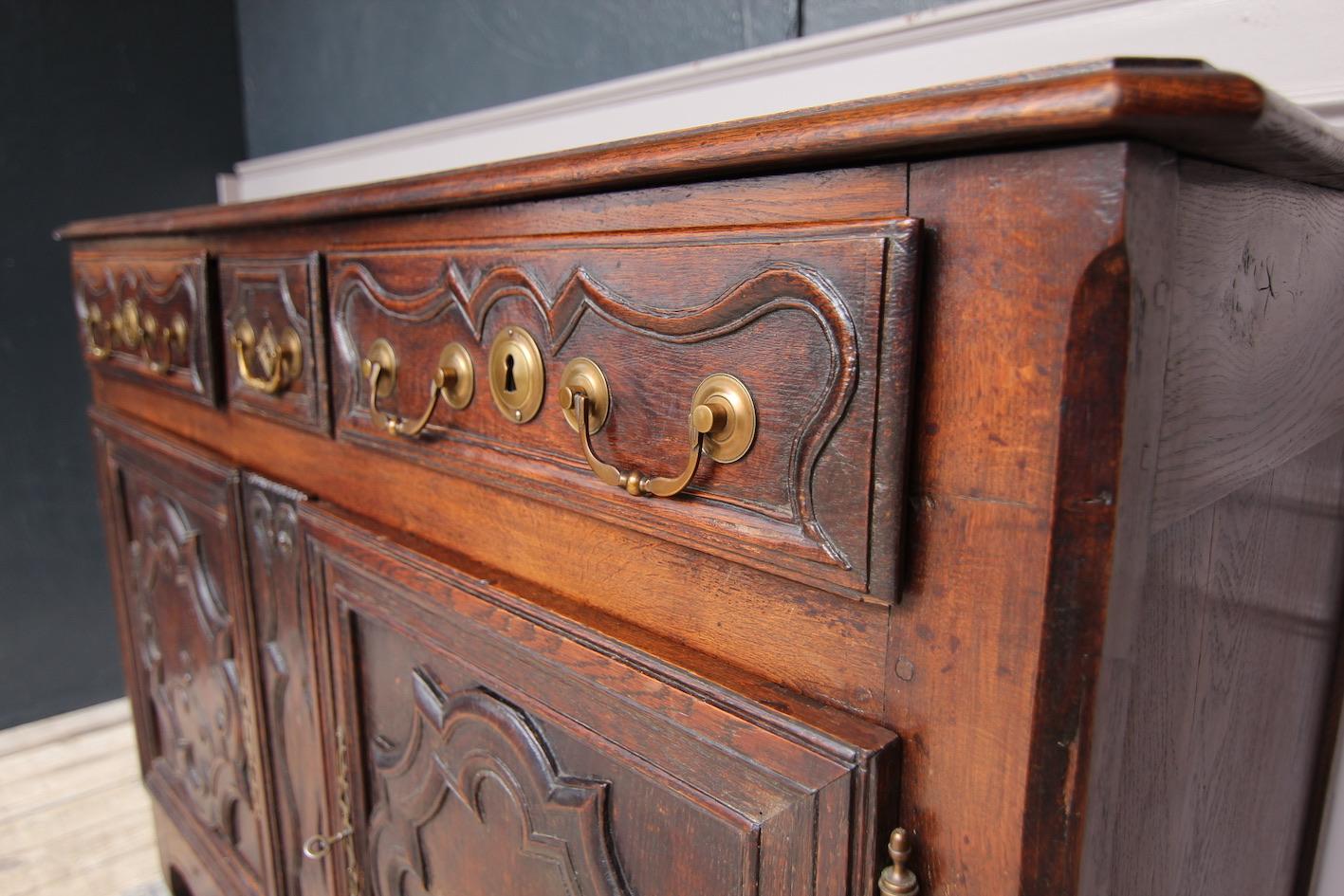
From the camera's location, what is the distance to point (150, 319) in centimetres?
80

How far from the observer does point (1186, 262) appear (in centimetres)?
27

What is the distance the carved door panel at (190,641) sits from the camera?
2.39ft

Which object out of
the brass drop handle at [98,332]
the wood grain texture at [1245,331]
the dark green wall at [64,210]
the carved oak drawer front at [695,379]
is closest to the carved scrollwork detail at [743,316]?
the carved oak drawer front at [695,379]

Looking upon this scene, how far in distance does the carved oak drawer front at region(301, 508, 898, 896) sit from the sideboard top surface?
0.63ft

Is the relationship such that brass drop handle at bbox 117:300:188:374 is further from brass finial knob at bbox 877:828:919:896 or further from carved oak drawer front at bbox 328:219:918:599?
brass finial knob at bbox 877:828:919:896

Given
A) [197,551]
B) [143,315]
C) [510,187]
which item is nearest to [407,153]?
[143,315]

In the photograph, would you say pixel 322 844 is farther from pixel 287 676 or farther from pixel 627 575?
pixel 627 575

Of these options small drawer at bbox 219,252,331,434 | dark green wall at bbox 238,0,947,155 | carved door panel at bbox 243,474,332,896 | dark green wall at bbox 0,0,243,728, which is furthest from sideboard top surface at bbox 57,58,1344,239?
dark green wall at bbox 0,0,243,728

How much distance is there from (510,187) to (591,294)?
0.22 ft

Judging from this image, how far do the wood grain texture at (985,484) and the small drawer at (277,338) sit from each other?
1.40ft

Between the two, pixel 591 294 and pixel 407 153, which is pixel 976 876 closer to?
pixel 591 294

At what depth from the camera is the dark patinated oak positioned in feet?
0.81

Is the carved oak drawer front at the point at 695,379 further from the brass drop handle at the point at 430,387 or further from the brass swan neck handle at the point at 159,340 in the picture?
the brass swan neck handle at the point at 159,340

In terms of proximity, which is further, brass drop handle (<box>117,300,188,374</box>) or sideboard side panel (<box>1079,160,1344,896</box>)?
brass drop handle (<box>117,300,188,374</box>)
